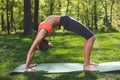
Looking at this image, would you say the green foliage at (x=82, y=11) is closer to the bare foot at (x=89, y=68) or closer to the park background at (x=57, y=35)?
the park background at (x=57, y=35)

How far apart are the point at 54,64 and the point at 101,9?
5706 cm

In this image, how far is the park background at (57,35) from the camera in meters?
10.8

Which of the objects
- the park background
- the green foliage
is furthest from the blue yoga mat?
the green foliage

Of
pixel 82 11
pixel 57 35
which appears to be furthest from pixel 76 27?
pixel 82 11

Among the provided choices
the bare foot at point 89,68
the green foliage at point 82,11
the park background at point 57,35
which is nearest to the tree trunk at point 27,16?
the park background at point 57,35

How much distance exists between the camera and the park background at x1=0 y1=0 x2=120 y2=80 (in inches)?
424

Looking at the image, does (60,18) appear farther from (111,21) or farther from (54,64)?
(111,21)

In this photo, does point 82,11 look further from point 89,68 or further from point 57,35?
point 89,68

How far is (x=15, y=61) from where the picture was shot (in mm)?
11141

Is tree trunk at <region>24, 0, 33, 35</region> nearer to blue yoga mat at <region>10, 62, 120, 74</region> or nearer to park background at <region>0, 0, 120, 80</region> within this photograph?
park background at <region>0, 0, 120, 80</region>

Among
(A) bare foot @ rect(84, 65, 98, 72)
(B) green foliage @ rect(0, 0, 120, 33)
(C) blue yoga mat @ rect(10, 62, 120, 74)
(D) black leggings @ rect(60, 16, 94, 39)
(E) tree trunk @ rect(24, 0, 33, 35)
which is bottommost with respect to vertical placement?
(B) green foliage @ rect(0, 0, 120, 33)

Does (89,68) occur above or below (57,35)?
above

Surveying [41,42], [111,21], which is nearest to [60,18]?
[41,42]

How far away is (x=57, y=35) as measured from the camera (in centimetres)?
2517
